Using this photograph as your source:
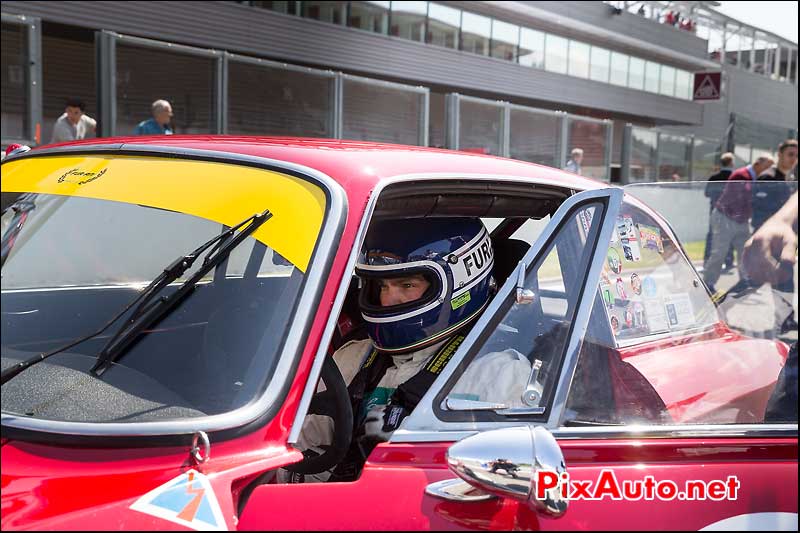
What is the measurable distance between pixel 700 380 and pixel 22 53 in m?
7.96

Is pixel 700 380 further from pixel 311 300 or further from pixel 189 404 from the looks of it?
pixel 189 404

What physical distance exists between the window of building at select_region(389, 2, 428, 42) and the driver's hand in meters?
23.8

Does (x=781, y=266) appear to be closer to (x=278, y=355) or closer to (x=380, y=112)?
(x=278, y=355)

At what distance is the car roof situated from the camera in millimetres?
1920

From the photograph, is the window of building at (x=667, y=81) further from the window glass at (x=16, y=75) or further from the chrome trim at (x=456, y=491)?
the chrome trim at (x=456, y=491)

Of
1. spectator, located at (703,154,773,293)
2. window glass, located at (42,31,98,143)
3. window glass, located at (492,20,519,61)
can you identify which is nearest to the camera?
spectator, located at (703,154,773,293)

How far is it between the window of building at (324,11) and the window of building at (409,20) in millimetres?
2243

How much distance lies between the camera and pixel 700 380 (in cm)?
193

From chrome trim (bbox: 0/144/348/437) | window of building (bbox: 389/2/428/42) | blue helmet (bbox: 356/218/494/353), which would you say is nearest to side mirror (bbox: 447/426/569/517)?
chrome trim (bbox: 0/144/348/437)

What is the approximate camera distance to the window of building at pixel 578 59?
32353 millimetres

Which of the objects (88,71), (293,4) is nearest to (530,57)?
(293,4)

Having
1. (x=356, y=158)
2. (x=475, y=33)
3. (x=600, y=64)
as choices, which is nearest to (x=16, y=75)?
(x=356, y=158)

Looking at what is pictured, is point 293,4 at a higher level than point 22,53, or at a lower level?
higher

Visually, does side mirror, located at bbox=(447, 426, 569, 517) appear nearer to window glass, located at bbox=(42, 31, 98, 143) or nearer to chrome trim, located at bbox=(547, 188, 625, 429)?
chrome trim, located at bbox=(547, 188, 625, 429)
